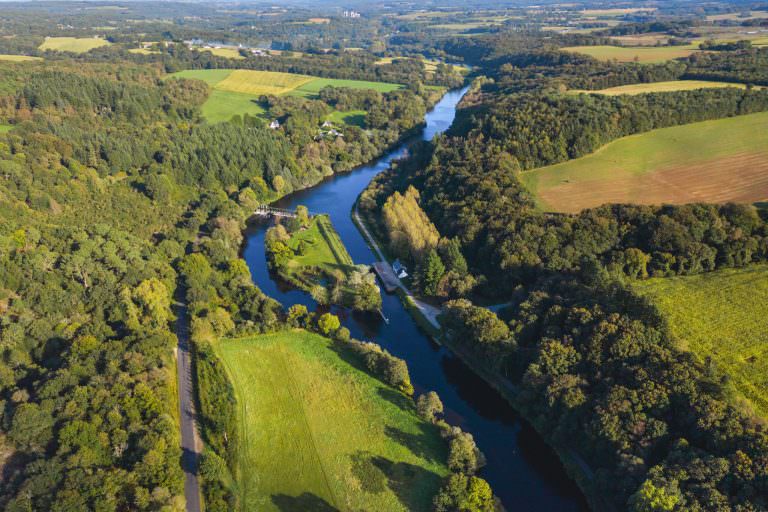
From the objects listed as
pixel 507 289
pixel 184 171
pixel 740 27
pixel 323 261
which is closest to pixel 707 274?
pixel 507 289

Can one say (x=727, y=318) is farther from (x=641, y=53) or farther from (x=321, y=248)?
(x=641, y=53)

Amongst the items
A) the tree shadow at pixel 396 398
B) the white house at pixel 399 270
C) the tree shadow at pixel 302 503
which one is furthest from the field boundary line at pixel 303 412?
the white house at pixel 399 270

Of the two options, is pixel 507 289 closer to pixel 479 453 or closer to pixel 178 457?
pixel 479 453

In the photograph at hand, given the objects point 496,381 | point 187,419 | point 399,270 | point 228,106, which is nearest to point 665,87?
point 399,270

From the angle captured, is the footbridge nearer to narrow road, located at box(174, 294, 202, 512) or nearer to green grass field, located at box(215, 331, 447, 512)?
narrow road, located at box(174, 294, 202, 512)

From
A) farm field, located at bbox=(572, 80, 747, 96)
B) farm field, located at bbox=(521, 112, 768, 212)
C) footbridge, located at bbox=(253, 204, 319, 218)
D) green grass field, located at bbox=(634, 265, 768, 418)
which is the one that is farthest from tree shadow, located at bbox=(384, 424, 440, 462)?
farm field, located at bbox=(572, 80, 747, 96)

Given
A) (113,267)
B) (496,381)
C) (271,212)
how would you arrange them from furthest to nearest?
(271,212) < (113,267) < (496,381)

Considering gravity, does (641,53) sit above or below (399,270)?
above
